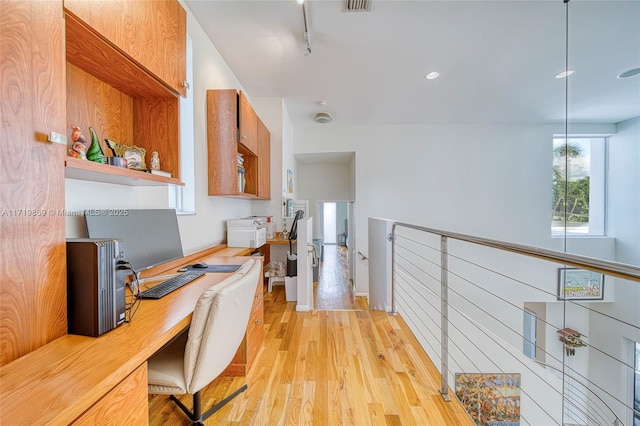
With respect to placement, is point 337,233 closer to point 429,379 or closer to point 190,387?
point 429,379

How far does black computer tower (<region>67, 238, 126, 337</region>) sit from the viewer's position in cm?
79

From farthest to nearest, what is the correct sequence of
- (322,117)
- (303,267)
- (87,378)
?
(322,117) → (303,267) → (87,378)

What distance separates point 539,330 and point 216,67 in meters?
7.26

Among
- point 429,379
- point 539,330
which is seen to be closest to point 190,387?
point 429,379

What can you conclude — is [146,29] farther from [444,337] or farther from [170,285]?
[444,337]

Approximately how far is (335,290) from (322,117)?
3294 millimetres

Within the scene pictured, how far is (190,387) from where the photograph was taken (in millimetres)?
1021

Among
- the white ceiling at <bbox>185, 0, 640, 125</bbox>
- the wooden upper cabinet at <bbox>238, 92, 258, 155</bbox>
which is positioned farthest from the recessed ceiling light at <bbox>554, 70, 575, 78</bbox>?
the wooden upper cabinet at <bbox>238, 92, 258, 155</bbox>

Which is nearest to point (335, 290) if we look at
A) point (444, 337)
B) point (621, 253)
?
point (444, 337)

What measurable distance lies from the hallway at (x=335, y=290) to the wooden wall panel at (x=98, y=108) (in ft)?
10.1

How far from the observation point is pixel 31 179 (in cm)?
72

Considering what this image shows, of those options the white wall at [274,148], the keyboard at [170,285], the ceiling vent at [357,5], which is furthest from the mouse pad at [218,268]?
the ceiling vent at [357,5]

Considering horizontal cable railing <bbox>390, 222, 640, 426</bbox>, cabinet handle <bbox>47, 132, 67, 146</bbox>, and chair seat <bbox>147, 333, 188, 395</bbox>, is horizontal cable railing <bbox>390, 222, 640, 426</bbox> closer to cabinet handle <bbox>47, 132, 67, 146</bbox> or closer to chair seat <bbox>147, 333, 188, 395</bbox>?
chair seat <bbox>147, 333, 188, 395</bbox>

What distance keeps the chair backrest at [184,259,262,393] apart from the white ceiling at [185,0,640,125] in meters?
2.28
